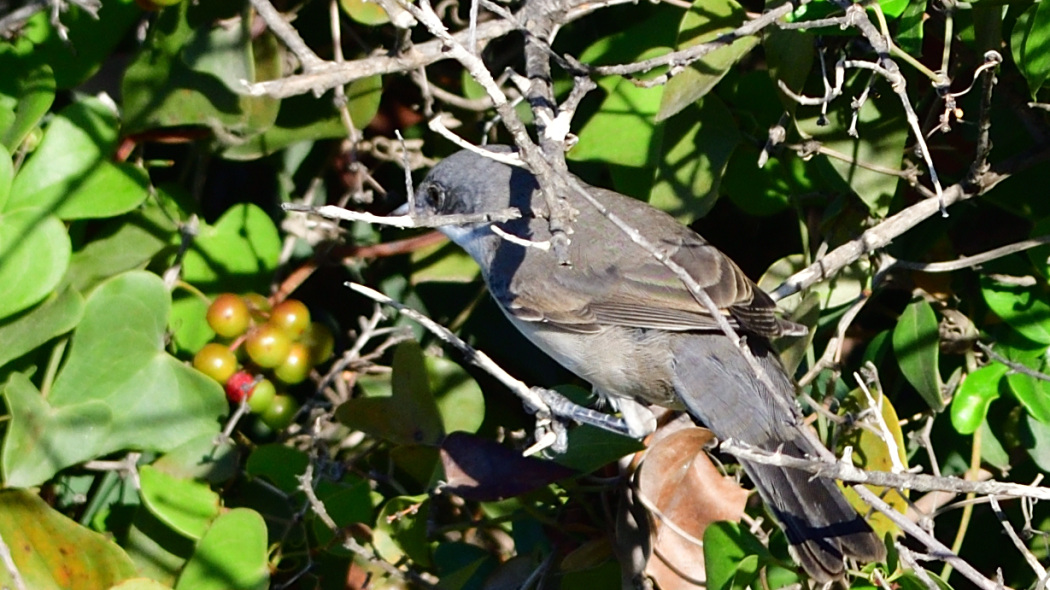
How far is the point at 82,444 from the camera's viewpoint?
2.44 m

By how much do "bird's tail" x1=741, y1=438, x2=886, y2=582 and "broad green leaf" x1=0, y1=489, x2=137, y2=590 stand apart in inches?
57.9

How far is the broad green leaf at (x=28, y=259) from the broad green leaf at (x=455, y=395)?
0.92 meters

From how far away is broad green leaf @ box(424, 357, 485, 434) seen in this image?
2.67 metres

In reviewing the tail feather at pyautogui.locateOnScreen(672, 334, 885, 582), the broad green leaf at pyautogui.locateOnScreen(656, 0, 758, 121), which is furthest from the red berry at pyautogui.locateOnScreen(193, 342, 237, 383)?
the broad green leaf at pyautogui.locateOnScreen(656, 0, 758, 121)

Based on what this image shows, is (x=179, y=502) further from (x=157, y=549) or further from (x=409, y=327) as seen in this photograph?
(x=409, y=327)

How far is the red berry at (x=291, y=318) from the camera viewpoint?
2.80 metres

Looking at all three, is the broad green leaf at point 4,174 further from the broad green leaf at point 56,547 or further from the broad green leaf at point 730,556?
the broad green leaf at point 730,556

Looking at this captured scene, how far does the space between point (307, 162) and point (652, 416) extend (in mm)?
1265

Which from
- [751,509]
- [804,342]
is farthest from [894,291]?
[751,509]

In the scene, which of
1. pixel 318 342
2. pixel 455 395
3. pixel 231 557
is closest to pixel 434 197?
pixel 318 342

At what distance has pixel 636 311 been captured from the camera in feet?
9.13

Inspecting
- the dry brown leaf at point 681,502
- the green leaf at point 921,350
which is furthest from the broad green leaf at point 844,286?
the dry brown leaf at point 681,502

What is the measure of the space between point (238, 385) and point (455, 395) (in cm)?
58

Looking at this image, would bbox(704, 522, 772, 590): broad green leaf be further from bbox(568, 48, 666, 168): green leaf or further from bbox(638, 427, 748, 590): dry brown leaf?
bbox(568, 48, 666, 168): green leaf
